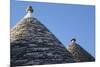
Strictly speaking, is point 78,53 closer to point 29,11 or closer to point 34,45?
point 34,45

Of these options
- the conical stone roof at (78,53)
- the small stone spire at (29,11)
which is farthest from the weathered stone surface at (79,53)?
the small stone spire at (29,11)

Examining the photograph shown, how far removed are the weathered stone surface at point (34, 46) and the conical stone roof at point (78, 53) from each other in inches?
1.9

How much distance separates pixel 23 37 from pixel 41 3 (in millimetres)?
370

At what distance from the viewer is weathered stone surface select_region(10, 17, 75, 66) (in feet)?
6.89

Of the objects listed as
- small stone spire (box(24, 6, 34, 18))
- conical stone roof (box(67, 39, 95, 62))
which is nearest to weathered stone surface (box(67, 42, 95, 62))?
conical stone roof (box(67, 39, 95, 62))

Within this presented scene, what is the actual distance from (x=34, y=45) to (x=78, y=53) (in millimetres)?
475

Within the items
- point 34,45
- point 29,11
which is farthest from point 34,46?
point 29,11

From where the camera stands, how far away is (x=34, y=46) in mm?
2164

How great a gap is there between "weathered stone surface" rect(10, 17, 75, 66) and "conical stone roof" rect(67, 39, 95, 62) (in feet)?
0.16

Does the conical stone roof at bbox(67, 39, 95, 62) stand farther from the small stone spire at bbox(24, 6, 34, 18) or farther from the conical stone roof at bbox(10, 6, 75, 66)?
the small stone spire at bbox(24, 6, 34, 18)

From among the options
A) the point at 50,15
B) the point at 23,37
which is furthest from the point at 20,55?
the point at 50,15

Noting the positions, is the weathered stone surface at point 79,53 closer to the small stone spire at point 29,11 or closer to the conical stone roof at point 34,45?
the conical stone roof at point 34,45

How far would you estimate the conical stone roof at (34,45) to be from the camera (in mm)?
2100
